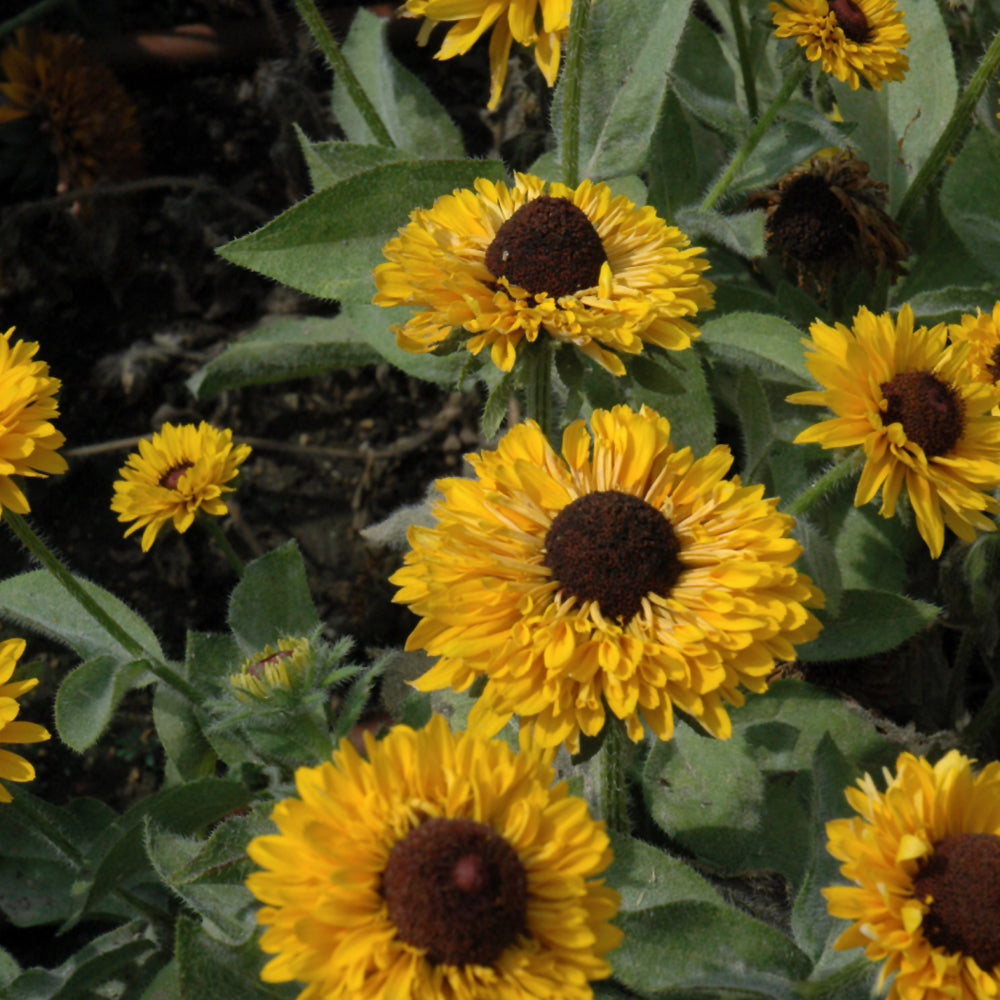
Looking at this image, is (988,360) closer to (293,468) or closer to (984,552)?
(984,552)

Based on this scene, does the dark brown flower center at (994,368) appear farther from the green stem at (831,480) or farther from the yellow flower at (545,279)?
the yellow flower at (545,279)

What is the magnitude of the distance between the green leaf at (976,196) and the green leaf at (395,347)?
1.02 m

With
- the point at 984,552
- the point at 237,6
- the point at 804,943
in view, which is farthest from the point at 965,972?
the point at 237,6

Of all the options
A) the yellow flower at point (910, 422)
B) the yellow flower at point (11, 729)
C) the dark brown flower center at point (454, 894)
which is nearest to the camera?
the dark brown flower center at point (454, 894)

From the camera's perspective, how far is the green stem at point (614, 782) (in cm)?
149

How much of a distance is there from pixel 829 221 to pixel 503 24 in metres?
0.69

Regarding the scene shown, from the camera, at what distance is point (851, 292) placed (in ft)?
8.04

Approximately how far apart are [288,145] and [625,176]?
111cm

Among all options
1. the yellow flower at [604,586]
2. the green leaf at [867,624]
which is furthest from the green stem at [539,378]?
the green leaf at [867,624]

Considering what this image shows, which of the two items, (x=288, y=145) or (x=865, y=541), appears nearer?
(x=865, y=541)

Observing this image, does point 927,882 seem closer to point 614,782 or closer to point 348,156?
point 614,782

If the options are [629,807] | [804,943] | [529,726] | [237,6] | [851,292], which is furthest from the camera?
[237,6]

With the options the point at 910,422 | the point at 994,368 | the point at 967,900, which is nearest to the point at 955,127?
the point at 994,368

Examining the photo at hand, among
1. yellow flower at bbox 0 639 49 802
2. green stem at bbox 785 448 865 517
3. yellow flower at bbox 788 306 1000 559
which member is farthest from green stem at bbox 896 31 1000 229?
yellow flower at bbox 0 639 49 802
